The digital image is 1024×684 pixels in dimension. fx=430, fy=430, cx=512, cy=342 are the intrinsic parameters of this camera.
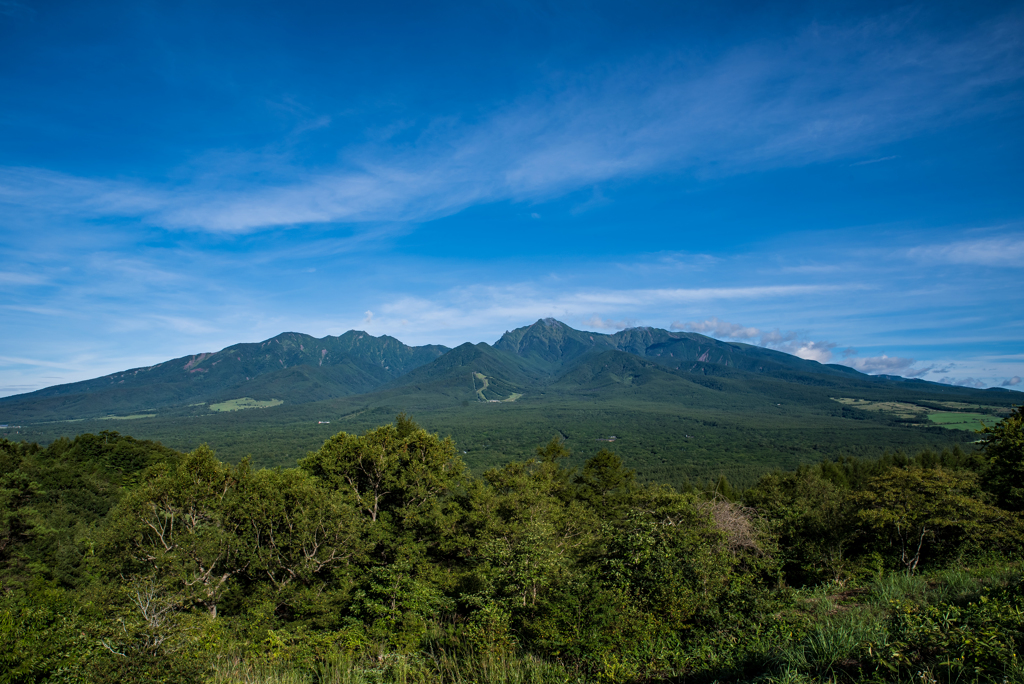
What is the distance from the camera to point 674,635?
7852 millimetres

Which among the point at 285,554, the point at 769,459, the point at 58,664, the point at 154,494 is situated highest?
the point at 58,664

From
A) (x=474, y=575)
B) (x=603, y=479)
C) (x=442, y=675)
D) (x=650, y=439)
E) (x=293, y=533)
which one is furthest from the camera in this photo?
(x=650, y=439)

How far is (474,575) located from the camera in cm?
1445

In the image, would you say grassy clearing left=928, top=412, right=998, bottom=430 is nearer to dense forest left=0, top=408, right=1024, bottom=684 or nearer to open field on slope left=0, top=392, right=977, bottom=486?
open field on slope left=0, top=392, right=977, bottom=486

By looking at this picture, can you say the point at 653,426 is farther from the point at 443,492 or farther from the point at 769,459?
the point at 443,492

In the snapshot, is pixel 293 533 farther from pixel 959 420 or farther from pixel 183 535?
pixel 959 420

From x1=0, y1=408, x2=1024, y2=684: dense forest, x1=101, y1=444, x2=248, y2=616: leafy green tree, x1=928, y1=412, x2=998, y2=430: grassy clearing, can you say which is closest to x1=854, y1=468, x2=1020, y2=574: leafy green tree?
x1=0, y1=408, x2=1024, y2=684: dense forest

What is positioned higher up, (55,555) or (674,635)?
(674,635)

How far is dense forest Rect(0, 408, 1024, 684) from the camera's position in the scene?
532 cm

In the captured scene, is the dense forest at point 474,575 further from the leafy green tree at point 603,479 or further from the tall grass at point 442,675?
the leafy green tree at point 603,479

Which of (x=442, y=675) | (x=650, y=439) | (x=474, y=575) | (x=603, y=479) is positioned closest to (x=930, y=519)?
(x=474, y=575)

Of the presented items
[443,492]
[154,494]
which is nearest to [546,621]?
[443,492]

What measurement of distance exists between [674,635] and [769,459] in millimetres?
138919

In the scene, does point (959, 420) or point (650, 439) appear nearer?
point (650, 439)
